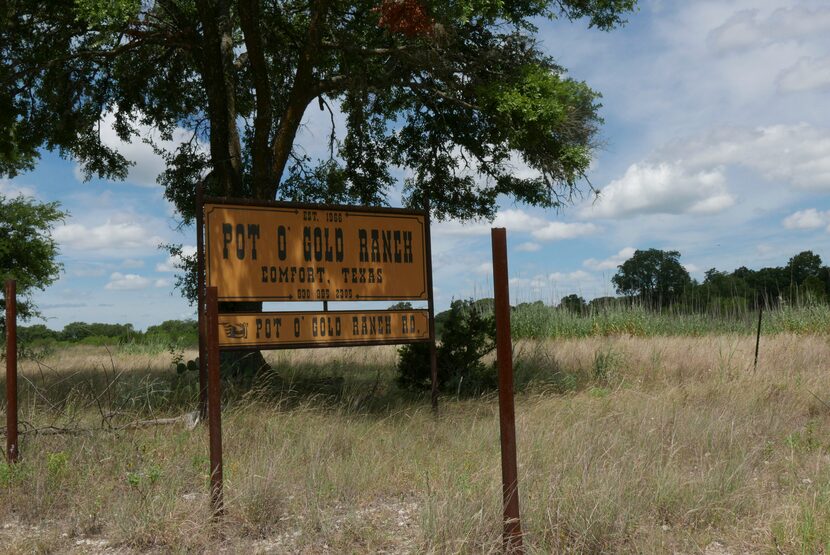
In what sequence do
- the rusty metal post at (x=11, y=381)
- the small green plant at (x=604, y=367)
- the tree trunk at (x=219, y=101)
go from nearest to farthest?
the rusty metal post at (x=11, y=381) → the small green plant at (x=604, y=367) → the tree trunk at (x=219, y=101)

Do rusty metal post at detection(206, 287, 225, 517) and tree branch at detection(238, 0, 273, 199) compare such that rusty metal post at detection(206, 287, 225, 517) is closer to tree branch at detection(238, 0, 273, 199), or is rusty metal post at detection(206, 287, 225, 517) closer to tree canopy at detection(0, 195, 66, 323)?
tree branch at detection(238, 0, 273, 199)

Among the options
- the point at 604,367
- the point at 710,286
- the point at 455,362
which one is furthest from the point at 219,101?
the point at 710,286

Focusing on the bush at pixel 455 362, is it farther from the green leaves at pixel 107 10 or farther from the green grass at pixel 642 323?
the green grass at pixel 642 323

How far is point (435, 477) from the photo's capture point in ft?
19.7

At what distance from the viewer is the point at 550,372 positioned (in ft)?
40.2

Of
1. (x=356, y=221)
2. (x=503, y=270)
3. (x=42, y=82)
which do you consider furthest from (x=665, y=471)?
(x=42, y=82)

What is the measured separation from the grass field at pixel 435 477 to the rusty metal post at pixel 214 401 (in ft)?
0.39

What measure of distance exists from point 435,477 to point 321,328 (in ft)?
13.2

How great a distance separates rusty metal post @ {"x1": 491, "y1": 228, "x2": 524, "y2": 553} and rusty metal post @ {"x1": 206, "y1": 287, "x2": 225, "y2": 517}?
5.97 ft

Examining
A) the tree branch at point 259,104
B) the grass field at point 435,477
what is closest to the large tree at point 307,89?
the tree branch at point 259,104

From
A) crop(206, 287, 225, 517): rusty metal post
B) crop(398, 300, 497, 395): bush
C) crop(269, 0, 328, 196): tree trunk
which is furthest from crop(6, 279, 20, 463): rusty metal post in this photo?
crop(269, 0, 328, 196): tree trunk

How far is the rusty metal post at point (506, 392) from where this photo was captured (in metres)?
4.15

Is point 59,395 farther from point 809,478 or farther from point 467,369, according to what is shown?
point 809,478

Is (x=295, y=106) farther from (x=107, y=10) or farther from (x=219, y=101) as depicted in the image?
(x=107, y=10)
